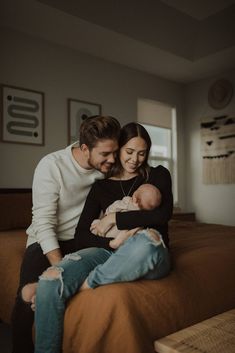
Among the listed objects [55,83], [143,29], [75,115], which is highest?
[143,29]

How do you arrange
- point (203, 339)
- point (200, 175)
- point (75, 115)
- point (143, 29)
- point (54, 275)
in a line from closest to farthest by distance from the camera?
point (203, 339)
point (54, 275)
point (143, 29)
point (75, 115)
point (200, 175)

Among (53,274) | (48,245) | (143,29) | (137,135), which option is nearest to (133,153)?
(137,135)

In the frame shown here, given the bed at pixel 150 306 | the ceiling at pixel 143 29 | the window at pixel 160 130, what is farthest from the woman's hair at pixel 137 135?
the window at pixel 160 130

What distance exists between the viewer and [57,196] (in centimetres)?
168

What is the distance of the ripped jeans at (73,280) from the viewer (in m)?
1.25

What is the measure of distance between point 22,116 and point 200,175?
2837mm

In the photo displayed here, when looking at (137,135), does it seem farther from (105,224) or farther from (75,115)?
(75,115)

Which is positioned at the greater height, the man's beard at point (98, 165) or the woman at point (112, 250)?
the man's beard at point (98, 165)

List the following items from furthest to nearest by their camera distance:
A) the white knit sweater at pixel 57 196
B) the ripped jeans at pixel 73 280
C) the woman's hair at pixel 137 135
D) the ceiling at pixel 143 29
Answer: the ceiling at pixel 143 29 → the woman's hair at pixel 137 135 → the white knit sweater at pixel 57 196 → the ripped jeans at pixel 73 280

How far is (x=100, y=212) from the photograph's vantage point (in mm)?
1728

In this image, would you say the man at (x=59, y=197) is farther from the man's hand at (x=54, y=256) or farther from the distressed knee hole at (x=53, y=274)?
the distressed knee hole at (x=53, y=274)

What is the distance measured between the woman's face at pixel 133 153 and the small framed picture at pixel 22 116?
6.77ft

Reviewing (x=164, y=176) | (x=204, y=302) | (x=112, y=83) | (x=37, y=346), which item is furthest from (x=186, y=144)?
(x=37, y=346)

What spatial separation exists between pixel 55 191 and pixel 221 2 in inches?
128
